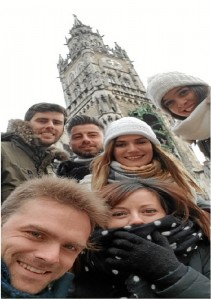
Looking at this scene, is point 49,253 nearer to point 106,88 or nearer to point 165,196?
point 165,196

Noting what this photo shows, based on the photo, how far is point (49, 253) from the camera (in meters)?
1.74

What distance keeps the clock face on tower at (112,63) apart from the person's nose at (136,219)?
102ft

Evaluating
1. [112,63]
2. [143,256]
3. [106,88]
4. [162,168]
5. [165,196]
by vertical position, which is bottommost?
[143,256]

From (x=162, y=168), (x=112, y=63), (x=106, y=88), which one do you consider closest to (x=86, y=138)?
(x=162, y=168)

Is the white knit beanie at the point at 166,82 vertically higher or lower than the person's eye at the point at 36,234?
higher

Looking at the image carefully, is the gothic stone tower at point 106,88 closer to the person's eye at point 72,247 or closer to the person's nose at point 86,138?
the person's nose at point 86,138

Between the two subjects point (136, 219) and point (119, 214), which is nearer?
point (136, 219)

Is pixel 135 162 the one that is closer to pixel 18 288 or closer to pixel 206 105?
pixel 206 105

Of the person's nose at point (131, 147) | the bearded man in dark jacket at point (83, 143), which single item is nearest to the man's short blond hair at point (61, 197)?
the person's nose at point (131, 147)

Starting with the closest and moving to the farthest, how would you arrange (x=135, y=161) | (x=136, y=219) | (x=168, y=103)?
(x=136, y=219) < (x=135, y=161) < (x=168, y=103)

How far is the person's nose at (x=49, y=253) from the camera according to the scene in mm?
1720

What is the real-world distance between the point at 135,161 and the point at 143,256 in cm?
96

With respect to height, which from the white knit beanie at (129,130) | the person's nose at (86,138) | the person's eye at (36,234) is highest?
the person's nose at (86,138)

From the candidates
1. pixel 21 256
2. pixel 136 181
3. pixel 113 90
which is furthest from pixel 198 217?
pixel 113 90
